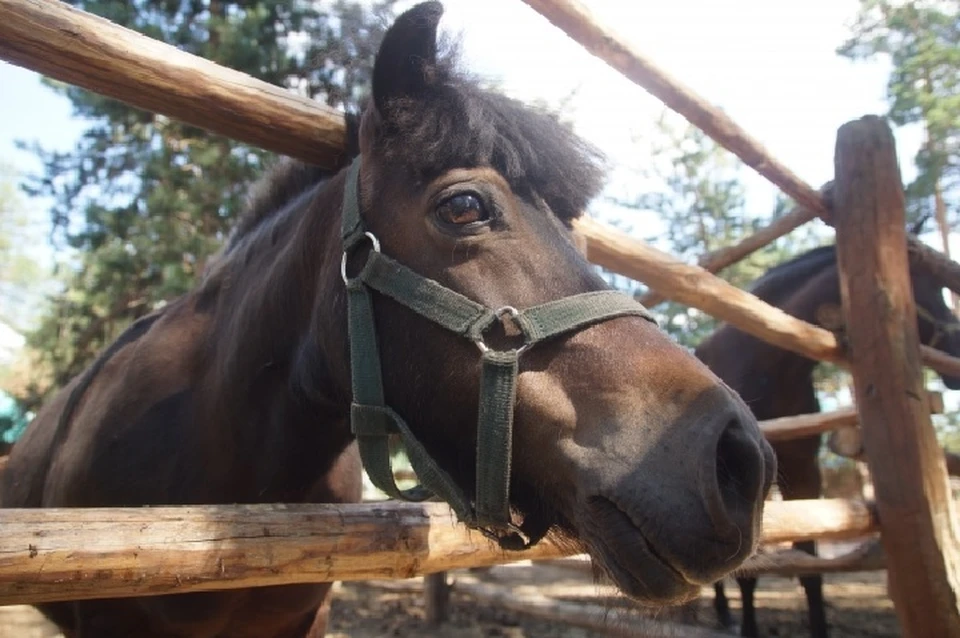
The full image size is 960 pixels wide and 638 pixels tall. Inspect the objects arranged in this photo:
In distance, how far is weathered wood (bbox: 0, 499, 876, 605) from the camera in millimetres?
1199

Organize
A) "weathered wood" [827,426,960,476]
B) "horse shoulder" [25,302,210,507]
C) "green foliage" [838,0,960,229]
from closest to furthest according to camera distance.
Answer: "horse shoulder" [25,302,210,507] → "weathered wood" [827,426,960,476] → "green foliage" [838,0,960,229]

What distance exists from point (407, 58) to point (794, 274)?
501cm

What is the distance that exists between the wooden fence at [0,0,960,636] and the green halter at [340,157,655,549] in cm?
25

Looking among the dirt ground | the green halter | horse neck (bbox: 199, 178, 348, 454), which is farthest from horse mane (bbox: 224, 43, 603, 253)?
the dirt ground

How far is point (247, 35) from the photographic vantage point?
7.93 metres

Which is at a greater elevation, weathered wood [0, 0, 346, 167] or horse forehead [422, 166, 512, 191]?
horse forehead [422, 166, 512, 191]

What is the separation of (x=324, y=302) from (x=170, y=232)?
7.11 metres

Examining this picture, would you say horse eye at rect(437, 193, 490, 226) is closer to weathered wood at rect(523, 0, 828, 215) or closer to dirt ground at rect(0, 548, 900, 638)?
weathered wood at rect(523, 0, 828, 215)

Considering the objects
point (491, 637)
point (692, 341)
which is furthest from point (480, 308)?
point (692, 341)

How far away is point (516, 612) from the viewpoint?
6367 millimetres

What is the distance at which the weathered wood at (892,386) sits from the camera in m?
3.03

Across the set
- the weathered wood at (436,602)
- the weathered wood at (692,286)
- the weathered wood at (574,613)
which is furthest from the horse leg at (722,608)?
the weathered wood at (692,286)

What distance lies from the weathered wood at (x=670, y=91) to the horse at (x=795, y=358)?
7.46 ft

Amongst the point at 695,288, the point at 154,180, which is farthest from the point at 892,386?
the point at 154,180
